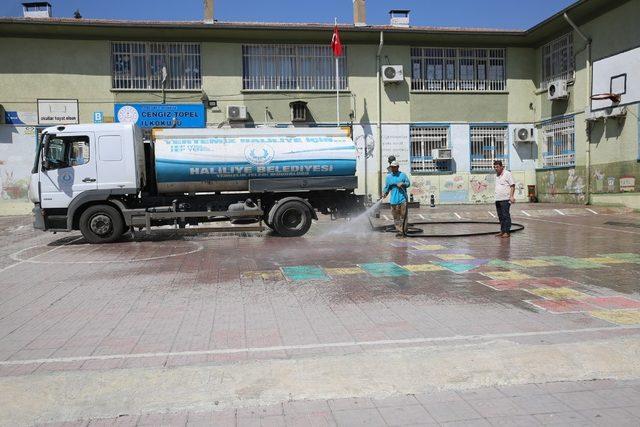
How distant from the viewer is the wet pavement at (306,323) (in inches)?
157

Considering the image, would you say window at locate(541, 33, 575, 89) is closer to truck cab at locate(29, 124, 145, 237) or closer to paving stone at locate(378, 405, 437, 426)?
truck cab at locate(29, 124, 145, 237)

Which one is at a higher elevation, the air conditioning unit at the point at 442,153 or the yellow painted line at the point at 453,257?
the air conditioning unit at the point at 442,153

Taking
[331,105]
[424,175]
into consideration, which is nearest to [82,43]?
[331,105]

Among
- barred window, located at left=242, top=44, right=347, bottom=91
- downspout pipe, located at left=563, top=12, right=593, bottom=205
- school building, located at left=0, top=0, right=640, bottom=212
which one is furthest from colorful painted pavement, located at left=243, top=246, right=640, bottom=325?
barred window, located at left=242, top=44, right=347, bottom=91

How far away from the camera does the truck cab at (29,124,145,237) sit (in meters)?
13.0

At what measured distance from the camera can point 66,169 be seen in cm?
1309

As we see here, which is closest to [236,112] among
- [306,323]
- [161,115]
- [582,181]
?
[161,115]

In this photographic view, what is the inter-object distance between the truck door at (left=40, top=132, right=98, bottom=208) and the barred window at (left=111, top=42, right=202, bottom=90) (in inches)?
349

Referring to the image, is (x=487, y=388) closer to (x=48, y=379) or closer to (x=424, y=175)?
(x=48, y=379)

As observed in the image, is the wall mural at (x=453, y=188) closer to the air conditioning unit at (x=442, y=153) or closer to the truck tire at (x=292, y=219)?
the air conditioning unit at (x=442, y=153)

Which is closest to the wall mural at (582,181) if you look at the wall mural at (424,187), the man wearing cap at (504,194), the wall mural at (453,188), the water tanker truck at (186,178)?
the wall mural at (453,188)

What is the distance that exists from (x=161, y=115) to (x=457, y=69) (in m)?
12.7

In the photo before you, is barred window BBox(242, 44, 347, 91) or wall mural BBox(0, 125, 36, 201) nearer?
wall mural BBox(0, 125, 36, 201)

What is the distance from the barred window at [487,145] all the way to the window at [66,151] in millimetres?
16105
